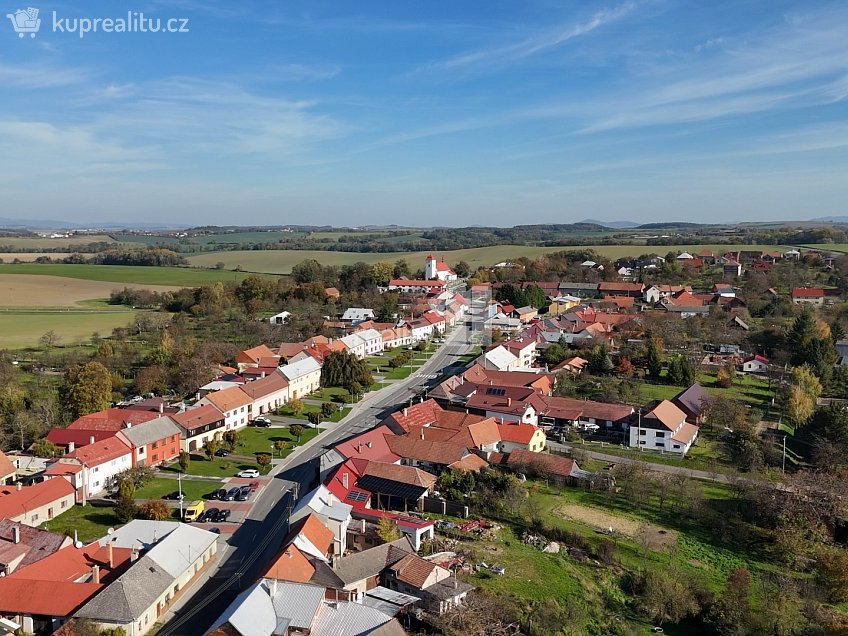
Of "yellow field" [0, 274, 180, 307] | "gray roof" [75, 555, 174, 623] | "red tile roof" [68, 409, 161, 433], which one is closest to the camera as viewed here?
"gray roof" [75, 555, 174, 623]

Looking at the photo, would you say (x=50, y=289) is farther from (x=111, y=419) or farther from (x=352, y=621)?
(x=352, y=621)

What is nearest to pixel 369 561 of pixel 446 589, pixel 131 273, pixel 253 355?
pixel 446 589

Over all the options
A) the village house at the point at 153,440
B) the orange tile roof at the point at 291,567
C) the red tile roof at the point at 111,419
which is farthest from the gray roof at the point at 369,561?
the red tile roof at the point at 111,419

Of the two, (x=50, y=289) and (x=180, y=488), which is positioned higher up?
(x=50, y=289)

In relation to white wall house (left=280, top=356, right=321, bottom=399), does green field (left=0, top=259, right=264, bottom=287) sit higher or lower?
higher

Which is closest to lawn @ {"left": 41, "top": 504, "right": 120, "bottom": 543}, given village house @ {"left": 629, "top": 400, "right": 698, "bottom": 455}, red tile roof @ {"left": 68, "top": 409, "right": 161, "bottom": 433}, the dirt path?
red tile roof @ {"left": 68, "top": 409, "right": 161, "bottom": 433}

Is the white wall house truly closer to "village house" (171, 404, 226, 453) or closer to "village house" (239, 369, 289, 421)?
"village house" (239, 369, 289, 421)

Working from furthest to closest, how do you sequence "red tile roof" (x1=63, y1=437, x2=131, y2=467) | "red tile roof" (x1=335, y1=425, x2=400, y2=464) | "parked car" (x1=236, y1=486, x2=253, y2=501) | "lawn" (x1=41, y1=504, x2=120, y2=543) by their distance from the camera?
"red tile roof" (x1=335, y1=425, x2=400, y2=464) < "red tile roof" (x1=63, y1=437, x2=131, y2=467) < "parked car" (x1=236, y1=486, x2=253, y2=501) < "lawn" (x1=41, y1=504, x2=120, y2=543)

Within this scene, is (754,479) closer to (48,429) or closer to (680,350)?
(680,350)
